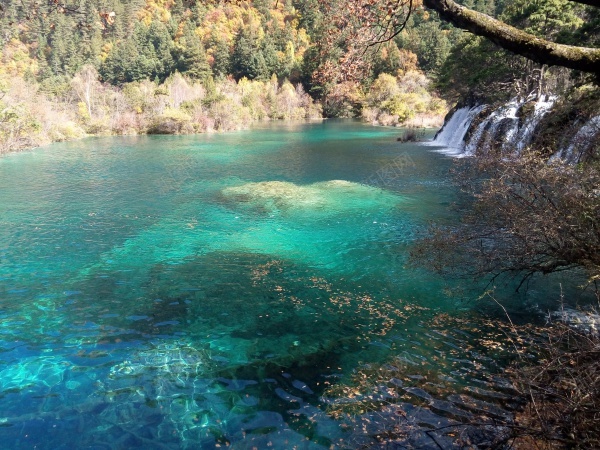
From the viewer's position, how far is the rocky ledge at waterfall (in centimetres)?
1051

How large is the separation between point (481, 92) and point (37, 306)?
116 feet

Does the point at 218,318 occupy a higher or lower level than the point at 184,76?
lower

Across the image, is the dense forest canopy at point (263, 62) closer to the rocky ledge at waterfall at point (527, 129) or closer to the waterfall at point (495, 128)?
the waterfall at point (495, 128)

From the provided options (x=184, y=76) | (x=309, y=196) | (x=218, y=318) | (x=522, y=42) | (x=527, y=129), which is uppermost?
(x=184, y=76)

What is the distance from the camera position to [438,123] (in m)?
54.6

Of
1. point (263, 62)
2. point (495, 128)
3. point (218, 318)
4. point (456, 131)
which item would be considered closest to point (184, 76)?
point (263, 62)

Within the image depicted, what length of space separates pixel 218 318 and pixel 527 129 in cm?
1956

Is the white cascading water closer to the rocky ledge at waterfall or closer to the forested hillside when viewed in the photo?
the rocky ledge at waterfall

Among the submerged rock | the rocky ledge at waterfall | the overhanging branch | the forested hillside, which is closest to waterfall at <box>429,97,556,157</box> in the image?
the rocky ledge at waterfall

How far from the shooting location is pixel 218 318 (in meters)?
7.77

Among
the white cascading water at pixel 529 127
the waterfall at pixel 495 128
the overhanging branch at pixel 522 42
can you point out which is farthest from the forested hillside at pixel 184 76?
the overhanging branch at pixel 522 42

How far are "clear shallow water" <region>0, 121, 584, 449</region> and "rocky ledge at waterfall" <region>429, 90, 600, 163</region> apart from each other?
3.53 m

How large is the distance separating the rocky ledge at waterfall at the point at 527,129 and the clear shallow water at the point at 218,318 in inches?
139

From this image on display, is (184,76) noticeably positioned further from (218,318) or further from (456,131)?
(218,318)
